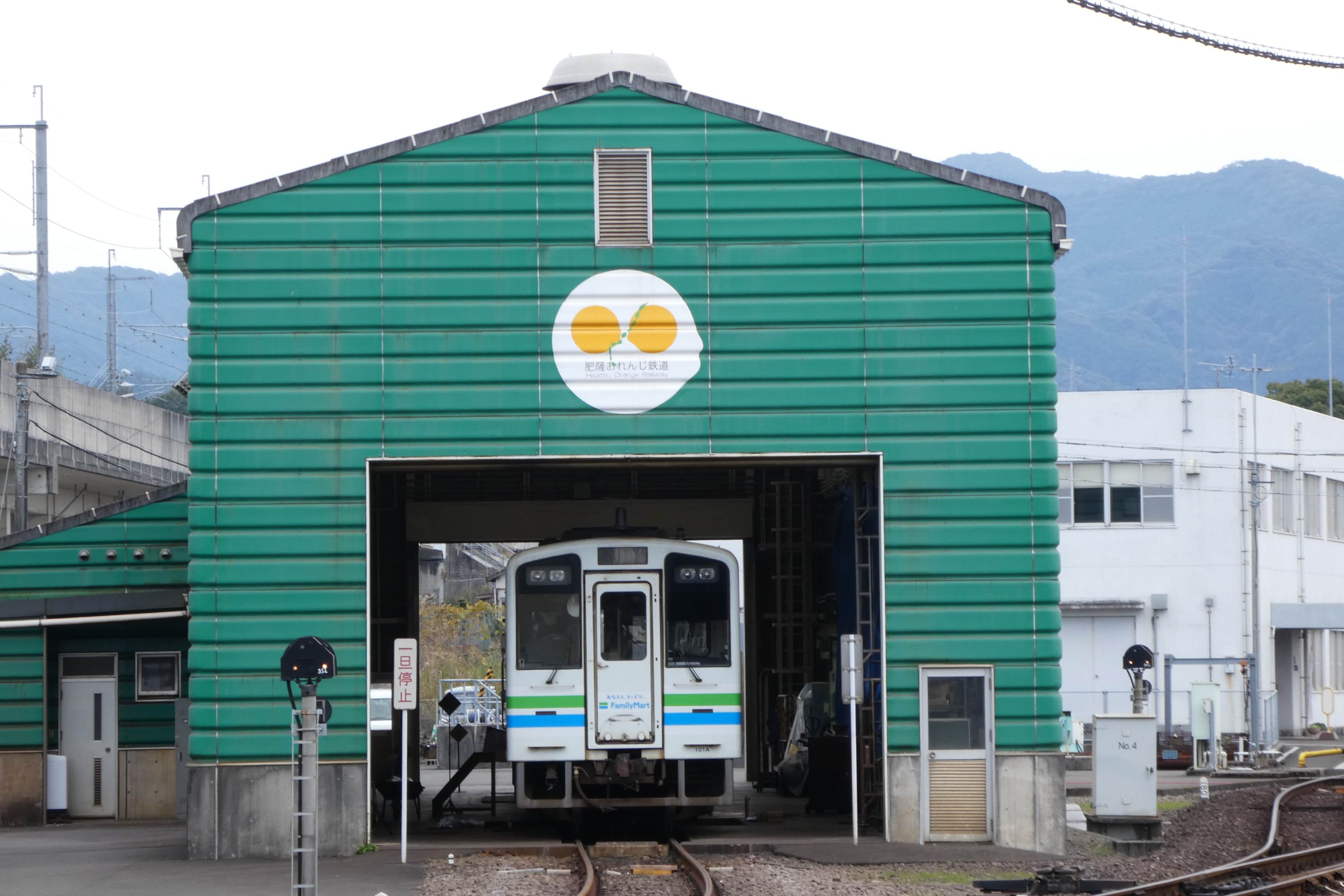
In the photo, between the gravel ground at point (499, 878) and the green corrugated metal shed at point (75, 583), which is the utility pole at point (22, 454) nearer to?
the green corrugated metal shed at point (75, 583)

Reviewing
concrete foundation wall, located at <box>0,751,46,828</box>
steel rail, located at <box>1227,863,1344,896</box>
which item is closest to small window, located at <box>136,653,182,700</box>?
concrete foundation wall, located at <box>0,751,46,828</box>

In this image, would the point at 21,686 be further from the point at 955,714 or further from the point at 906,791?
the point at 955,714

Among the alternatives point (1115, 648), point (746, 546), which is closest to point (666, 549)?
point (746, 546)

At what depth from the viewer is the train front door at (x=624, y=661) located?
1418 centimetres

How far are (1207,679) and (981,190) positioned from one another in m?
22.4

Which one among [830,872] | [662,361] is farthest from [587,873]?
[662,361]

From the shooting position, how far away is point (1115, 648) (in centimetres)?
3403

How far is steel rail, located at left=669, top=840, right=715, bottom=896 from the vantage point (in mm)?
11242

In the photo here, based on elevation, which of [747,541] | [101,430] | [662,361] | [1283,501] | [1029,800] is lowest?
[1029,800]

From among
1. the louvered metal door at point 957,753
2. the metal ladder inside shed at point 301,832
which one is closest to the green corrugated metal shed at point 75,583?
the metal ladder inside shed at point 301,832

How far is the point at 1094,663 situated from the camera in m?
34.0

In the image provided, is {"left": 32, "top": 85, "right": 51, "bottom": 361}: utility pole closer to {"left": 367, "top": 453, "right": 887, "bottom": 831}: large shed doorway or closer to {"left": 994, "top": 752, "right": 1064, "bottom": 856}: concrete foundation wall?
{"left": 367, "top": 453, "right": 887, "bottom": 831}: large shed doorway

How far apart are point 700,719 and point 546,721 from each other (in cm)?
137

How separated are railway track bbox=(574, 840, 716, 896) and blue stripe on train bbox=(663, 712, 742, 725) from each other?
3.45 feet
